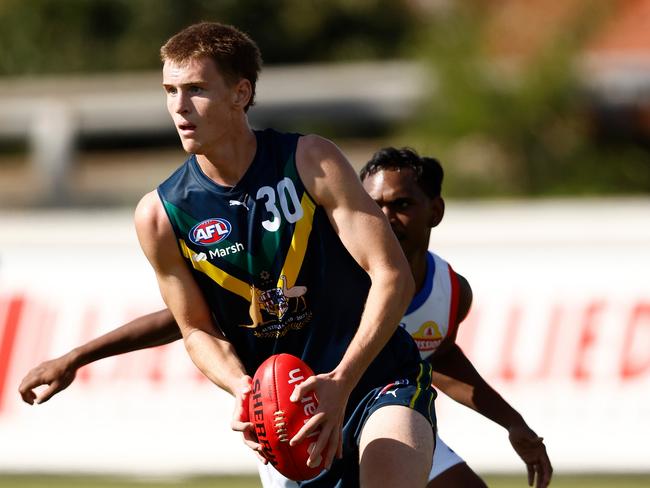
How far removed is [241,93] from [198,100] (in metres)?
0.17

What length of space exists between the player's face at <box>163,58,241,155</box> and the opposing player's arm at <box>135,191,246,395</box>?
0.30m

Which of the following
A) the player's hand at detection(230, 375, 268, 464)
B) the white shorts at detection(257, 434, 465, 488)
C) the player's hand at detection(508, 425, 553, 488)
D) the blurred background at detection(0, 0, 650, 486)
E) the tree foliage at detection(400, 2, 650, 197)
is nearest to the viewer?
the player's hand at detection(230, 375, 268, 464)

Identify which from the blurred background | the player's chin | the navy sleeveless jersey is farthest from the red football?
the blurred background

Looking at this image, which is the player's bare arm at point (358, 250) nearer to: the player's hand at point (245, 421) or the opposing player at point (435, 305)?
the player's hand at point (245, 421)

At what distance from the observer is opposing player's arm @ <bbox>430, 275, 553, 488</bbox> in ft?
18.6

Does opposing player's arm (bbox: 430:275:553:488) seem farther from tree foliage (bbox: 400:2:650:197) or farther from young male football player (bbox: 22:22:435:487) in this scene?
tree foliage (bbox: 400:2:650:197)

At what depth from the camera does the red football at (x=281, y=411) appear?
14.9ft

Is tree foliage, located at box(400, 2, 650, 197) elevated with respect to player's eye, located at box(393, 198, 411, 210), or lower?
elevated

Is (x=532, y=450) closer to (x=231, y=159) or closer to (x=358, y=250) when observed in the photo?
(x=358, y=250)

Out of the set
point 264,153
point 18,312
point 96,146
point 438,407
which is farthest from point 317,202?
point 96,146

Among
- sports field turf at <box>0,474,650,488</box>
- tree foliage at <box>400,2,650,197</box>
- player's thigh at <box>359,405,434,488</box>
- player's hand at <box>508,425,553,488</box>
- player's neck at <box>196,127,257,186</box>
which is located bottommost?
sports field turf at <box>0,474,650,488</box>

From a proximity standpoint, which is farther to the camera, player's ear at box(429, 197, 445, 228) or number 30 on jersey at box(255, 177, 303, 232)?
player's ear at box(429, 197, 445, 228)

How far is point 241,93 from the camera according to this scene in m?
4.88

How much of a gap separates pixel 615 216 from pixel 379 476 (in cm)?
566
